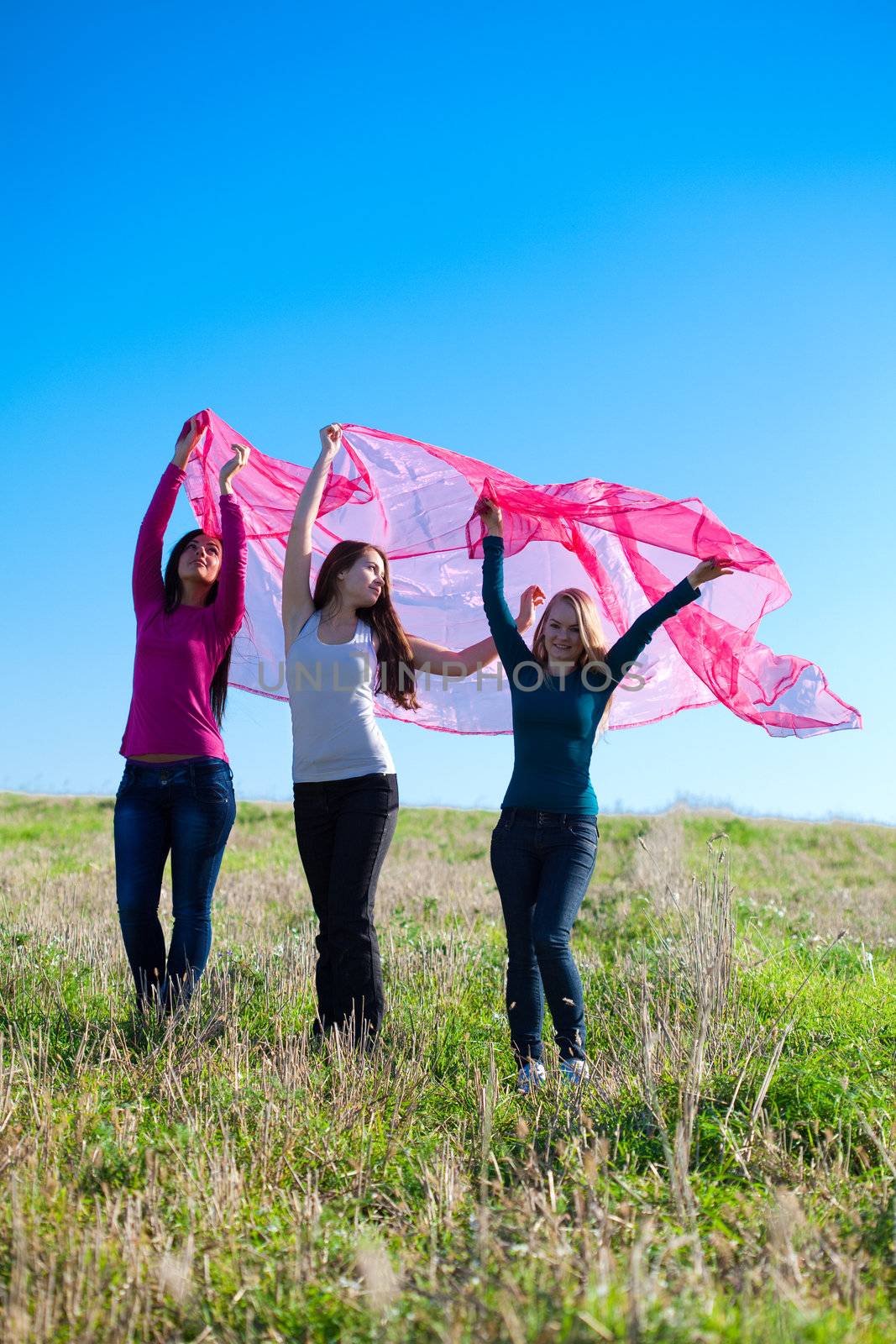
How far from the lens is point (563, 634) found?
192 inches

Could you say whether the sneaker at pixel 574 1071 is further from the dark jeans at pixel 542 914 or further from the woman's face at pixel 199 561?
the woman's face at pixel 199 561

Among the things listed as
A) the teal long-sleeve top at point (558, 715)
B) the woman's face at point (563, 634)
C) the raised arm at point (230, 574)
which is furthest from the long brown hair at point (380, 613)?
the woman's face at point (563, 634)

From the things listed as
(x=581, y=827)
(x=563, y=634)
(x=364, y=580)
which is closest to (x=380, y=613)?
(x=364, y=580)

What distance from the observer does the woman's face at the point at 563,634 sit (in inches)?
191

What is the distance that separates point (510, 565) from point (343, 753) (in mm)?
2484

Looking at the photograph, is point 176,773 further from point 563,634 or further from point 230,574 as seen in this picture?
point 563,634

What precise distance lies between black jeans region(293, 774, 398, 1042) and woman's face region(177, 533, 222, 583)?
1201 mm

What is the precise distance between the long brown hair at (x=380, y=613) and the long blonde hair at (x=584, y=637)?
2.12ft

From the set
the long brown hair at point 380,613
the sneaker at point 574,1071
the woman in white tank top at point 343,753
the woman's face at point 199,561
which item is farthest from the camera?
the woman's face at point 199,561

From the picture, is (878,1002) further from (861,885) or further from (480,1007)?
(861,885)

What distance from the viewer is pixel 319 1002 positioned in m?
4.71

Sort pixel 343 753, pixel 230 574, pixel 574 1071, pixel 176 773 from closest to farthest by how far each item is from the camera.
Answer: pixel 574 1071 < pixel 343 753 < pixel 176 773 < pixel 230 574

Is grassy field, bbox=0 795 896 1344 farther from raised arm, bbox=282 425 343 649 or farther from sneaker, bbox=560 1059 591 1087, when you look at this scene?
raised arm, bbox=282 425 343 649

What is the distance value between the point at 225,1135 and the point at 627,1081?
1.57m
